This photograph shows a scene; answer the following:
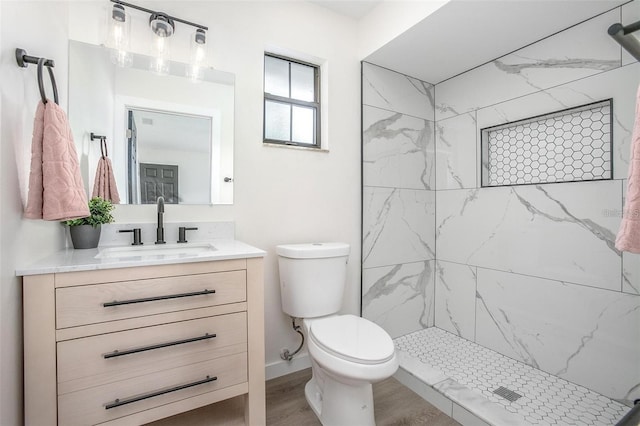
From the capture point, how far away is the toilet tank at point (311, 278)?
1.65 m

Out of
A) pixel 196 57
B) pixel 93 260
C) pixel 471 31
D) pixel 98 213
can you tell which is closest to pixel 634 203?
pixel 471 31

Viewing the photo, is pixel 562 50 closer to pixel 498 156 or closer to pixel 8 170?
pixel 498 156

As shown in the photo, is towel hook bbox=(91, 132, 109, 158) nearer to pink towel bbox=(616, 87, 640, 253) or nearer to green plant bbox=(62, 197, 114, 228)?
green plant bbox=(62, 197, 114, 228)

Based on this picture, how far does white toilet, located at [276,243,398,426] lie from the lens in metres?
1.23

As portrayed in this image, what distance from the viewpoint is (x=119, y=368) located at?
104 cm

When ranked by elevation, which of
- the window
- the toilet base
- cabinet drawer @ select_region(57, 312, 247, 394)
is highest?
the window

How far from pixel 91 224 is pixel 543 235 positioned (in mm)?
2495

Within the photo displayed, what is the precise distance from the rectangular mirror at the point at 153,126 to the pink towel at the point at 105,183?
0.02 meters

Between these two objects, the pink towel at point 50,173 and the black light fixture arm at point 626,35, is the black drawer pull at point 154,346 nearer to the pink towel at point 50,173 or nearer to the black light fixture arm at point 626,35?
the pink towel at point 50,173

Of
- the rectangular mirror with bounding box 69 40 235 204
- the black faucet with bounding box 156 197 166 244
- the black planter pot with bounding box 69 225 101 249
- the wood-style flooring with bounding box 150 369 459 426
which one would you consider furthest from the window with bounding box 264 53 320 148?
the wood-style flooring with bounding box 150 369 459 426

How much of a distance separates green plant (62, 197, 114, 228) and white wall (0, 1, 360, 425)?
0.09 metres

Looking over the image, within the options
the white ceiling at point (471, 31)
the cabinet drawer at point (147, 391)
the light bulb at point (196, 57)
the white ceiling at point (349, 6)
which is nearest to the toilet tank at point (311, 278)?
the cabinet drawer at point (147, 391)

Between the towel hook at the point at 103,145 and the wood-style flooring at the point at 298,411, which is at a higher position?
the towel hook at the point at 103,145

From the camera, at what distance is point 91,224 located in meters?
1.35
